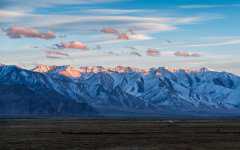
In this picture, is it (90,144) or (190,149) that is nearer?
(190,149)

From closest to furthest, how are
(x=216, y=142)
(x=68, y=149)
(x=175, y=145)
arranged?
(x=68, y=149)
(x=175, y=145)
(x=216, y=142)

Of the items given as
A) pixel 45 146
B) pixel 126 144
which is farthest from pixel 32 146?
A: pixel 126 144

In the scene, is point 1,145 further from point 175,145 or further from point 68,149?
point 175,145

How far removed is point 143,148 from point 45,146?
1207cm

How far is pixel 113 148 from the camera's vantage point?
73.6 m

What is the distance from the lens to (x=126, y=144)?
79.8 metres

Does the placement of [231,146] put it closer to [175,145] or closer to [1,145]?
[175,145]

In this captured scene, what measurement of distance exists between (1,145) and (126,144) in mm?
15559

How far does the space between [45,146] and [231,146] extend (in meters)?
22.4

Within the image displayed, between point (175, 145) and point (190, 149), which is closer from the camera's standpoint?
point (190, 149)

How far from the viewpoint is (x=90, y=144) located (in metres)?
79.9

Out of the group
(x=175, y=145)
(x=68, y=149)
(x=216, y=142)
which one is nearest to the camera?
(x=68, y=149)

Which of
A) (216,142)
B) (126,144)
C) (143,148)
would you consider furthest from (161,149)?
(216,142)

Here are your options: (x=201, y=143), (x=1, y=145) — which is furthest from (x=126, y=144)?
(x=1, y=145)
